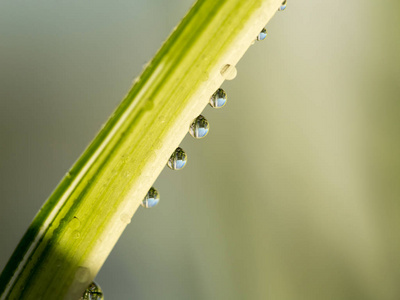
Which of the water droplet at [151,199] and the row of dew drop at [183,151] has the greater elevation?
the row of dew drop at [183,151]

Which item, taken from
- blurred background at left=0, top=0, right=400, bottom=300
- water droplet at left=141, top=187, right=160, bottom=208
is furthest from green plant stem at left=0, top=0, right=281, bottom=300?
blurred background at left=0, top=0, right=400, bottom=300

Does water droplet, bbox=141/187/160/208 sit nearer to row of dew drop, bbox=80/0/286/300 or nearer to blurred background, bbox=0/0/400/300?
row of dew drop, bbox=80/0/286/300

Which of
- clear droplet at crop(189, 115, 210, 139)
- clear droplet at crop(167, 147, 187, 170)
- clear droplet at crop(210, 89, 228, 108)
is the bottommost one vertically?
clear droplet at crop(167, 147, 187, 170)

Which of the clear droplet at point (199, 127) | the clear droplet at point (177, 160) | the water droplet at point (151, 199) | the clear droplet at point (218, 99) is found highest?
the clear droplet at point (218, 99)

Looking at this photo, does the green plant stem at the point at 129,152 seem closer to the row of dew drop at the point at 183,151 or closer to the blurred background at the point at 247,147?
the row of dew drop at the point at 183,151

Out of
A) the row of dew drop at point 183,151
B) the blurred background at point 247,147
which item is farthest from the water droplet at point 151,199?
the blurred background at point 247,147

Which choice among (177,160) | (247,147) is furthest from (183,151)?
(247,147)

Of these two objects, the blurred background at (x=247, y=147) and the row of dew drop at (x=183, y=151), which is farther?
the blurred background at (x=247, y=147)
